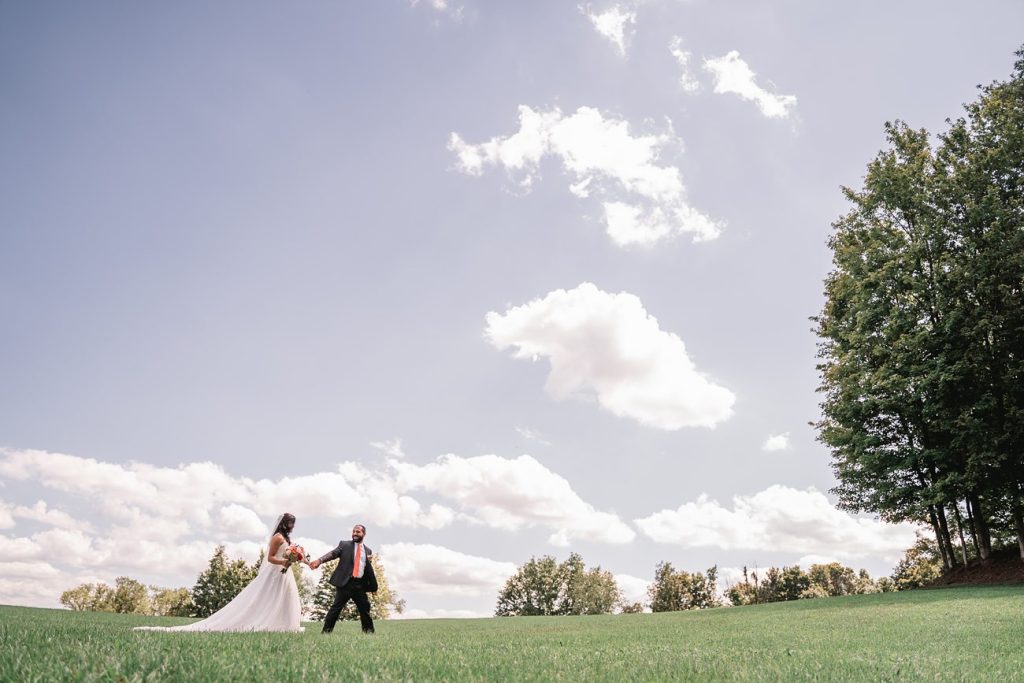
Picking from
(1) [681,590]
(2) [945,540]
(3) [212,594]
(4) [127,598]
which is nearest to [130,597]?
(4) [127,598]

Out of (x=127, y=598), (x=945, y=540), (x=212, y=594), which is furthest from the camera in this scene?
(x=127, y=598)

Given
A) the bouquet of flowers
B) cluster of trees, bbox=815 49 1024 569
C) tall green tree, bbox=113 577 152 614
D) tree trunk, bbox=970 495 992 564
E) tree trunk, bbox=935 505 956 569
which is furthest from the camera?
tall green tree, bbox=113 577 152 614

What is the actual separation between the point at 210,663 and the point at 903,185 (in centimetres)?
3990

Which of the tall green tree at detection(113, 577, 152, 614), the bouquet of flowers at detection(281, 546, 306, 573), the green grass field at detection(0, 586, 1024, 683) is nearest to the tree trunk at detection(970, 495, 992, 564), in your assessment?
the green grass field at detection(0, 586, 1024, 683)

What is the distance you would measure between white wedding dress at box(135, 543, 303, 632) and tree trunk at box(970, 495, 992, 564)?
36.0 metres

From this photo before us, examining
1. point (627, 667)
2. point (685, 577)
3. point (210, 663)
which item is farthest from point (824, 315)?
point (685, 577)

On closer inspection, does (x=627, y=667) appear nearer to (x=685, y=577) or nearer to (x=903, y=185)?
(x=903, y=185)

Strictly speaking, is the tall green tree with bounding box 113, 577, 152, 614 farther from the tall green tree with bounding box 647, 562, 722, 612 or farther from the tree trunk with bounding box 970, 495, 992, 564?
the tree trunk with bounding box 970, 495, 992, 564

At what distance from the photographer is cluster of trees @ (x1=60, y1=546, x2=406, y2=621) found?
7862 centimetres

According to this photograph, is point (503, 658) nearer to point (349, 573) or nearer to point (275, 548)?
point (349, 573)

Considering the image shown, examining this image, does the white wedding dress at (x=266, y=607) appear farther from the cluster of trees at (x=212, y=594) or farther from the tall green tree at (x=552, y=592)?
the tall green tree at (x=552, y=592)

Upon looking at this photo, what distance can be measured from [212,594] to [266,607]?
78009 mm

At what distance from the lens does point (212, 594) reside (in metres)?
78.9

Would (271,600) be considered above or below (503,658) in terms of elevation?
above
